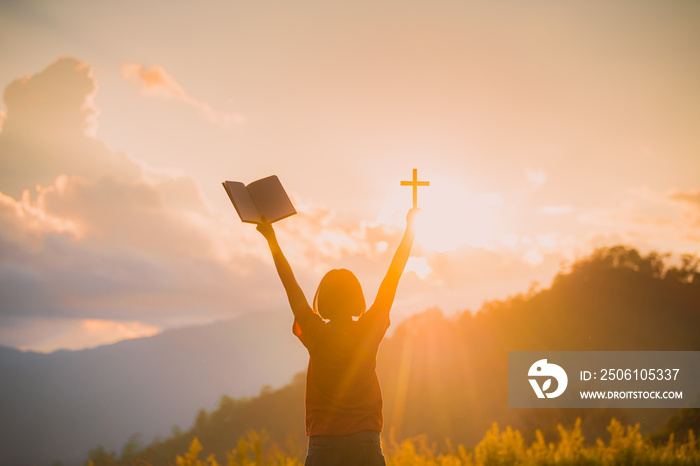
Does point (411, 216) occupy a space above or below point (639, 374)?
above

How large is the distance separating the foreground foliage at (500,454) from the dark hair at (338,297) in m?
5.12

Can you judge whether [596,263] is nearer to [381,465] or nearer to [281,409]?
[281,409]

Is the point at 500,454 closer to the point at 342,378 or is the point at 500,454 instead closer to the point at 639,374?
the point at 342,378

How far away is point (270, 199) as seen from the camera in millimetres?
3432

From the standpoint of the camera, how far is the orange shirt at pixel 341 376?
300 centimetres

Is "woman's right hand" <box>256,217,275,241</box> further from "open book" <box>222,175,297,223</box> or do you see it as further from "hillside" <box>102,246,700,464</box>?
"hillside" <box>102,246,700,464</box>

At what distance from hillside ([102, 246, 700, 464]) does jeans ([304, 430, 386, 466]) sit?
29.4 meters

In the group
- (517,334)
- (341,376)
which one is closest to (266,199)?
(341,376)

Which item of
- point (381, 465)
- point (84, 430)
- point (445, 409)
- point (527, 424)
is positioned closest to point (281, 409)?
point (445, 409)

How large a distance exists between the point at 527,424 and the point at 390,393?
8820mm

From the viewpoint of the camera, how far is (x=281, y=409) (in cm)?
4447

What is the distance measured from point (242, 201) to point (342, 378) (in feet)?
3.82

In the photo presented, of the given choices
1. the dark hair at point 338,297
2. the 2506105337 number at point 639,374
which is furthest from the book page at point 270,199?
the 2506105337 number at point 639,374

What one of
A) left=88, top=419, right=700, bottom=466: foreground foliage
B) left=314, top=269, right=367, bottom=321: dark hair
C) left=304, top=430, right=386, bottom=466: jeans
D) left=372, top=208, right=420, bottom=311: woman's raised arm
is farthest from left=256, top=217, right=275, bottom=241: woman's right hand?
left=88, top=419, right=700, bottom=466: foreground foliage
